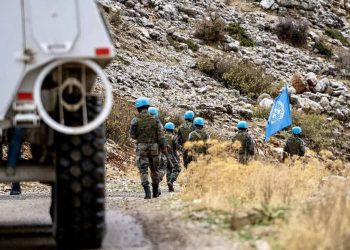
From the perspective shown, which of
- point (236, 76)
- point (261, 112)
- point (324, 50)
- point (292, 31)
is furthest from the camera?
point (324, 50)

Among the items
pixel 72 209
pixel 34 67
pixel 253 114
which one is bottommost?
pixel 253 114

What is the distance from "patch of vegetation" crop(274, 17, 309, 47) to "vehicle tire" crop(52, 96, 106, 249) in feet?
119

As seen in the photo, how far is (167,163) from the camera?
65.2 feet

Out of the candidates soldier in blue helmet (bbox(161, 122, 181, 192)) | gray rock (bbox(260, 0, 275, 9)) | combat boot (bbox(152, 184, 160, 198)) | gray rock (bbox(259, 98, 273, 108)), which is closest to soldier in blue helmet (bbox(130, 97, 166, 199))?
combat boot (bbox(152, 184, 160, 198))

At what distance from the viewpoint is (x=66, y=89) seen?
741cm

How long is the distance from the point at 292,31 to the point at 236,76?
862cm

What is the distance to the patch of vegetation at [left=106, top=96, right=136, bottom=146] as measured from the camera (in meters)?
26.5

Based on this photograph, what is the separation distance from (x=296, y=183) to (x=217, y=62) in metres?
25.0

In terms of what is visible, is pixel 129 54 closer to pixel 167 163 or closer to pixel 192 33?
pixel 192 33

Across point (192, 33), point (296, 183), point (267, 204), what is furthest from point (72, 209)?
point (192, 33)

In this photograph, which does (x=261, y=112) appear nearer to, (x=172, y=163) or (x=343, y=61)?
(x=343, y=61)

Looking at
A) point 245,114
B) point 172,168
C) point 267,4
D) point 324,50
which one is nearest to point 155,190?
point 172,168

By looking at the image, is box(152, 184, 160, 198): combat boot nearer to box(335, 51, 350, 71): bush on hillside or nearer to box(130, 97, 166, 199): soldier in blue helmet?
box(130, 97, 166, 199): soldier in blue helmet

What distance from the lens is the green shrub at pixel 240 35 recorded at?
41000 millimetres
